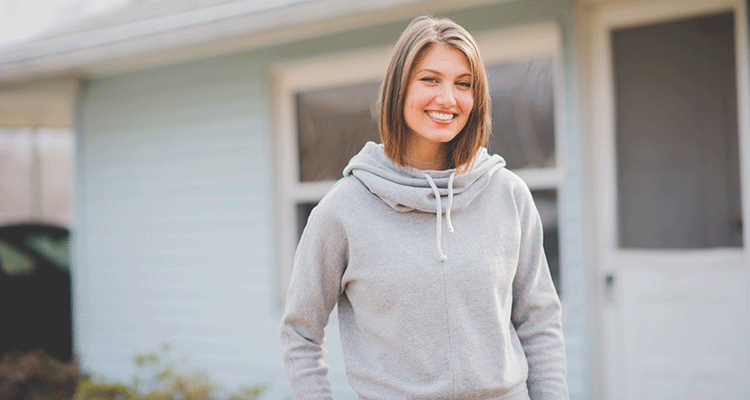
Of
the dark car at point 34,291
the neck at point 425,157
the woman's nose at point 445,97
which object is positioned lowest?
the dark car at point 34,291

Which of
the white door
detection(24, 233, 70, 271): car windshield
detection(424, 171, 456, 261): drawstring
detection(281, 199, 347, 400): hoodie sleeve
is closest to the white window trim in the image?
the white door

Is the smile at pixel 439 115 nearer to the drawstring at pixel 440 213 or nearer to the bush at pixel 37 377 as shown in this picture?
the drawstring at pixel 440 213

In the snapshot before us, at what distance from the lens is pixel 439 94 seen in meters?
1.35

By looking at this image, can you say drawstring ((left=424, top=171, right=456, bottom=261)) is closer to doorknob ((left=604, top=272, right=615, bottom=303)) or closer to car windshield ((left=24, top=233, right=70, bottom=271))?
doorknob ((left=604, top=272, right=615, bottom=303))

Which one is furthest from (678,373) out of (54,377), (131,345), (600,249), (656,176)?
(54,377)

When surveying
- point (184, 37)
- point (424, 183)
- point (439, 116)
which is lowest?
point (424, 183)

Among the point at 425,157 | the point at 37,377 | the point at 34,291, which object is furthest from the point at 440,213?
the point at 34,291

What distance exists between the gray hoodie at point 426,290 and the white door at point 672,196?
6.99 ft

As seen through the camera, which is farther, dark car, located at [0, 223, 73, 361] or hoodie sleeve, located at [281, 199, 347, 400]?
dark car, located at [0, 223, 73, 361]

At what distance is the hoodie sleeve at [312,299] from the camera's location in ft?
4.56

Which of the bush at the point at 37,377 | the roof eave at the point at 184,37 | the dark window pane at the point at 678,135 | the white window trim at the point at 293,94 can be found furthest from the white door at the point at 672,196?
the bush at the point at 37,377

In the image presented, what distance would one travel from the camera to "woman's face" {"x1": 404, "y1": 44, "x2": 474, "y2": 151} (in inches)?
53.3

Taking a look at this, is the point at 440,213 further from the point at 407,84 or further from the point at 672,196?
the point at 672,196

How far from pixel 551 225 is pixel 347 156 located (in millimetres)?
1397
